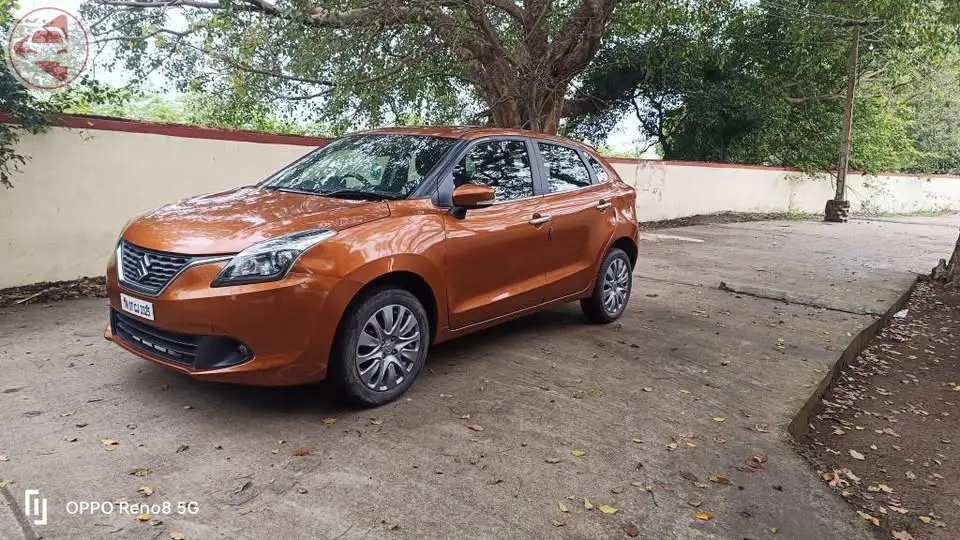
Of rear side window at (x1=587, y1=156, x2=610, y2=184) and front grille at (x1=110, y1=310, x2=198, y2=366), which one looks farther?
rear side window at (x1=587, y1=156, x2=610, y2=184)

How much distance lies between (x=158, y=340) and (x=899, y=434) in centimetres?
463

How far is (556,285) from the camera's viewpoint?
5105mm

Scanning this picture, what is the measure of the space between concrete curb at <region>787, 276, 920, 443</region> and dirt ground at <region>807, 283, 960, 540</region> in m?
0.07

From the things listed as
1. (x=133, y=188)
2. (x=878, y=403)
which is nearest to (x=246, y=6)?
(x=133, y=188)

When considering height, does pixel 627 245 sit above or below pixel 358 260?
below

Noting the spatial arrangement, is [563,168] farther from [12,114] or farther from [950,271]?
[950,271]

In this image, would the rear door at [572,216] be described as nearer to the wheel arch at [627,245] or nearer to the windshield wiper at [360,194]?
the wheel arch at [627,245]

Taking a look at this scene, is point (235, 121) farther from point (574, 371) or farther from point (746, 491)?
point (746, 491)

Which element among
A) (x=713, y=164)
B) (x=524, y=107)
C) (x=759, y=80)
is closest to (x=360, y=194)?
(x=524, y=107)

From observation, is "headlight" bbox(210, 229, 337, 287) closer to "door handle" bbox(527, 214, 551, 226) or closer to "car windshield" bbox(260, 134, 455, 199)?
"car windshield" bbox(260, 134, 455, 199)

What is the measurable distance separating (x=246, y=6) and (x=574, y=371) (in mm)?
8406

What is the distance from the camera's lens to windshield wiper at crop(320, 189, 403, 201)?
4.11 m

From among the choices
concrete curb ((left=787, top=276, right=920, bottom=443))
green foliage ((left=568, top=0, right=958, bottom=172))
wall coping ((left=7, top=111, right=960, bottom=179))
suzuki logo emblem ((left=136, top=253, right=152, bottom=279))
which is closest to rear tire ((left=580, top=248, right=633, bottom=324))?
concrete curb ((left=787, top=276, right=920, bottom=443))

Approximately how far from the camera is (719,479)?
328 centimetres
